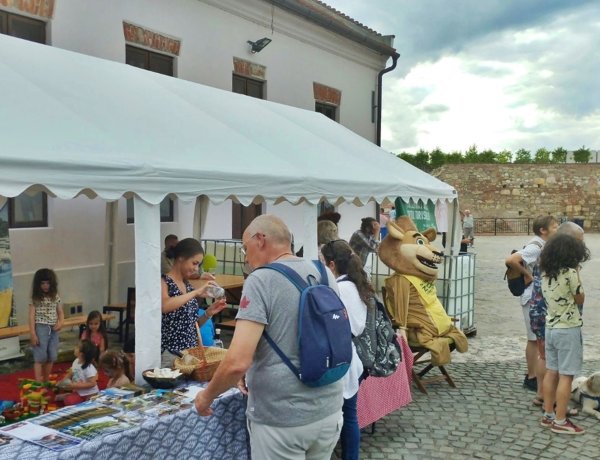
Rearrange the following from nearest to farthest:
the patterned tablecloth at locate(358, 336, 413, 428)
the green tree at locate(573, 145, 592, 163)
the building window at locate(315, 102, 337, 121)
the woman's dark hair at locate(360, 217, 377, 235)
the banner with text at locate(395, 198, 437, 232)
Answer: the patterned tablecloth at locate(358, 336, 413, 428) → the banner with text at locate(395, 198, 437, 232) → the woman's dark hair at locate(360, 217, 377, 235) → the building window at locate(315, 102, 337, 121) → the green tree at locate(573, 145, 592, 163)

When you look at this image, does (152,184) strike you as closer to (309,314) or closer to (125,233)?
(309,314)

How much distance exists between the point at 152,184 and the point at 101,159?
1.18 feet

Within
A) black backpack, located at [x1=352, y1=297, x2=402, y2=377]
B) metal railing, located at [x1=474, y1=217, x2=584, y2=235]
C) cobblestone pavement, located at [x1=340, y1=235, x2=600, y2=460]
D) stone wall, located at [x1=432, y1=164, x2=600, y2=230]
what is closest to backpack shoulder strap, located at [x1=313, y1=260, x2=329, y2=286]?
black backpack, located at [x1=352, y1=297, x2=402, y2=377]

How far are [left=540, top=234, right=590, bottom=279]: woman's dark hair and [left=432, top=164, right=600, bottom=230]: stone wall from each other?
1145 inches

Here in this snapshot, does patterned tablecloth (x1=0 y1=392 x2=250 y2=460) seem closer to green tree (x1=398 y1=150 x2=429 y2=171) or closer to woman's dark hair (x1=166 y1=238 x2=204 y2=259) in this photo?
woman's dark hair (x1=166 y1=238 x2=204 y2=259)

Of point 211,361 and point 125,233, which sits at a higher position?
point 125,233

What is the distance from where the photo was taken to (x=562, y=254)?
4594 mm

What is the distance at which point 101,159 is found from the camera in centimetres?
375

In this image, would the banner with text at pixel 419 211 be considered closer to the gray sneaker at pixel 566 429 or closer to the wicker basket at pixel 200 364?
the gray sneaker at pixel 566 429

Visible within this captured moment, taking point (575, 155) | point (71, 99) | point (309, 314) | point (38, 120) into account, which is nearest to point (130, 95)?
point (71, 99)

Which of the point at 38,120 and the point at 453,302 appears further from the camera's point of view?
the point at 453,302

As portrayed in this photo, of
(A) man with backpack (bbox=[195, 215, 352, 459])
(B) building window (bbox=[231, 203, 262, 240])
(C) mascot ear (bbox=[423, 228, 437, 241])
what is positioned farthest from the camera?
(B) building window (bbox=[231, 203, 262, 240])

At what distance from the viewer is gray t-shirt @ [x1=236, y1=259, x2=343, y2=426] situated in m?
2.38

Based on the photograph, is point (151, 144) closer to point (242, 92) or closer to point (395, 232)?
point (395, 232)
